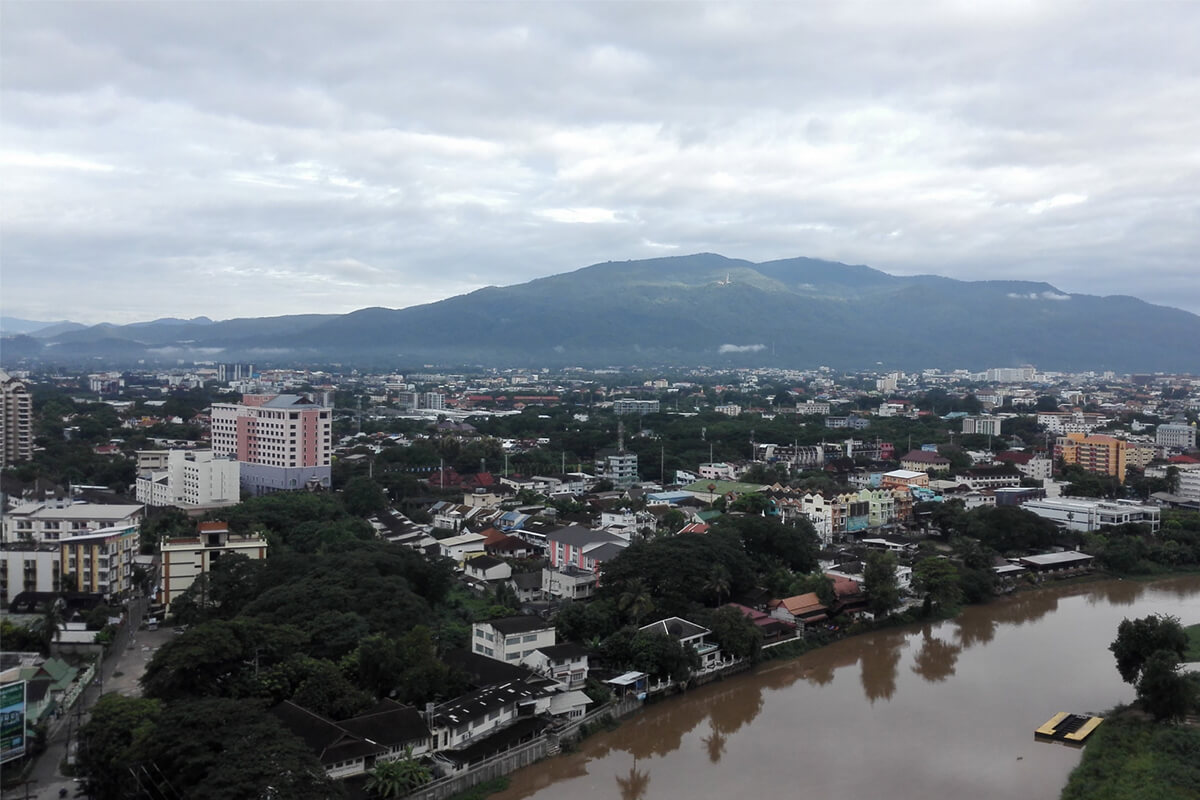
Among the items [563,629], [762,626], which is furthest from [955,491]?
[563,629]

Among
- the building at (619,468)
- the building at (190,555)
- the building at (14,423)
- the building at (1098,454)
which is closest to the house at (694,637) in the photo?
the building at (190,555)

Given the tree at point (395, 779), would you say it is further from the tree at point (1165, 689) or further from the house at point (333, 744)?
the tree at point (1165, 689)

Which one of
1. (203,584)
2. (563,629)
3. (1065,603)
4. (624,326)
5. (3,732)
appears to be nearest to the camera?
(3,732)

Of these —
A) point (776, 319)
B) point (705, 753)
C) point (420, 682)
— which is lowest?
point (705, 753)

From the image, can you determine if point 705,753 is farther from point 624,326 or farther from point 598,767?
point 624,326

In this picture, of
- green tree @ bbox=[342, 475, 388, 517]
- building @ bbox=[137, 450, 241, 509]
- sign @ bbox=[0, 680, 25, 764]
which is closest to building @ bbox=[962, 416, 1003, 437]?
green tree @ bbox=[342, 475, 388, 517]

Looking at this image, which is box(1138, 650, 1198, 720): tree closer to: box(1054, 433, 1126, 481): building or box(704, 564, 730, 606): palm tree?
box(704, 564, 730, 606): palm tree
